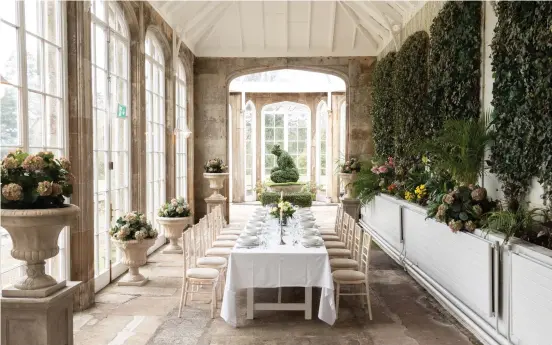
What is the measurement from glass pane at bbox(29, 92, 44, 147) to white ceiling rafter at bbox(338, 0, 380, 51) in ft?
27.6

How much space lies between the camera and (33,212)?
11.4 ft

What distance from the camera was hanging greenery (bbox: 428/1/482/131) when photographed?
6699 mm

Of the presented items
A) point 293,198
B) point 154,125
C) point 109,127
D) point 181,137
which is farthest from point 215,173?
point 293,198

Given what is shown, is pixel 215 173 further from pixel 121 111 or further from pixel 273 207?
pixel 121 111

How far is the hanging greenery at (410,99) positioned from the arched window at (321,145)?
10.3 metres

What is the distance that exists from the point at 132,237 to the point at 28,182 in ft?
10.9

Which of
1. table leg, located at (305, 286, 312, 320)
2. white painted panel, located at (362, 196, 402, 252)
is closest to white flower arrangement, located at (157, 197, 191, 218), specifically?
white painted panel, located at (362, 196, 402, 252)

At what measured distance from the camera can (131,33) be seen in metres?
8.12

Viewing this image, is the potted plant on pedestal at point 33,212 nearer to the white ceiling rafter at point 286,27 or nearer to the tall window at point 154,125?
the tall window at point 154,125

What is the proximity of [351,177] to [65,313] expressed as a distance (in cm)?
944

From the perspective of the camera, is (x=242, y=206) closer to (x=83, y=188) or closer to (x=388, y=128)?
(x=388, y=128)

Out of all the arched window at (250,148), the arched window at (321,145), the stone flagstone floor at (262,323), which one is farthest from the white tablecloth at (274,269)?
the arched window at (250,148)

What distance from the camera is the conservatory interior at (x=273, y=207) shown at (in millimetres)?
4160

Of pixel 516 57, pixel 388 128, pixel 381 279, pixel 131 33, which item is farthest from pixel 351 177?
pixel 516 57
